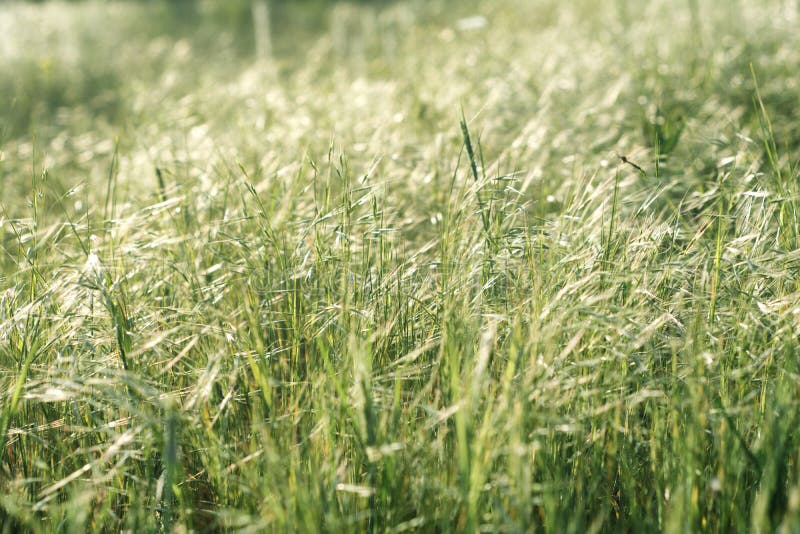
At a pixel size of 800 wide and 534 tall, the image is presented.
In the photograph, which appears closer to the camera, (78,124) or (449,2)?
(78,124)

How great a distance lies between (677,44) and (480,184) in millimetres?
2640

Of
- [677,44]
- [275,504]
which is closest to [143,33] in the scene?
[677,44]

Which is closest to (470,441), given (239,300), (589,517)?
(589,517)

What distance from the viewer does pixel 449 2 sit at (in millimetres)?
8172

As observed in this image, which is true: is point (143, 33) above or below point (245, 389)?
above

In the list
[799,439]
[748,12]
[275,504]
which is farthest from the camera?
[748,12]

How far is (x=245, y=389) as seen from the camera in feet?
5.38

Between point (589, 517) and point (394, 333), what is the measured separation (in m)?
0.61

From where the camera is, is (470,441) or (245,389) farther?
(245,389)

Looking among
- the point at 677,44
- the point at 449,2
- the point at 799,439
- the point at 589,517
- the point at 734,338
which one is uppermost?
the point at 449,2

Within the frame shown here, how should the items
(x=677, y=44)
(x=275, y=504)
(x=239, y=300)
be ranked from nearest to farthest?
(x=275, y=504) < (x=239, y=300) < (x=677, y=44)

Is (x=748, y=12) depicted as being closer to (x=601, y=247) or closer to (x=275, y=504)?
(x=601, y=247)

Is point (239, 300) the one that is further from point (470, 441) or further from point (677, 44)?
point (677, 44)

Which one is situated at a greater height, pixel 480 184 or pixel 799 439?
pixel 480 184
